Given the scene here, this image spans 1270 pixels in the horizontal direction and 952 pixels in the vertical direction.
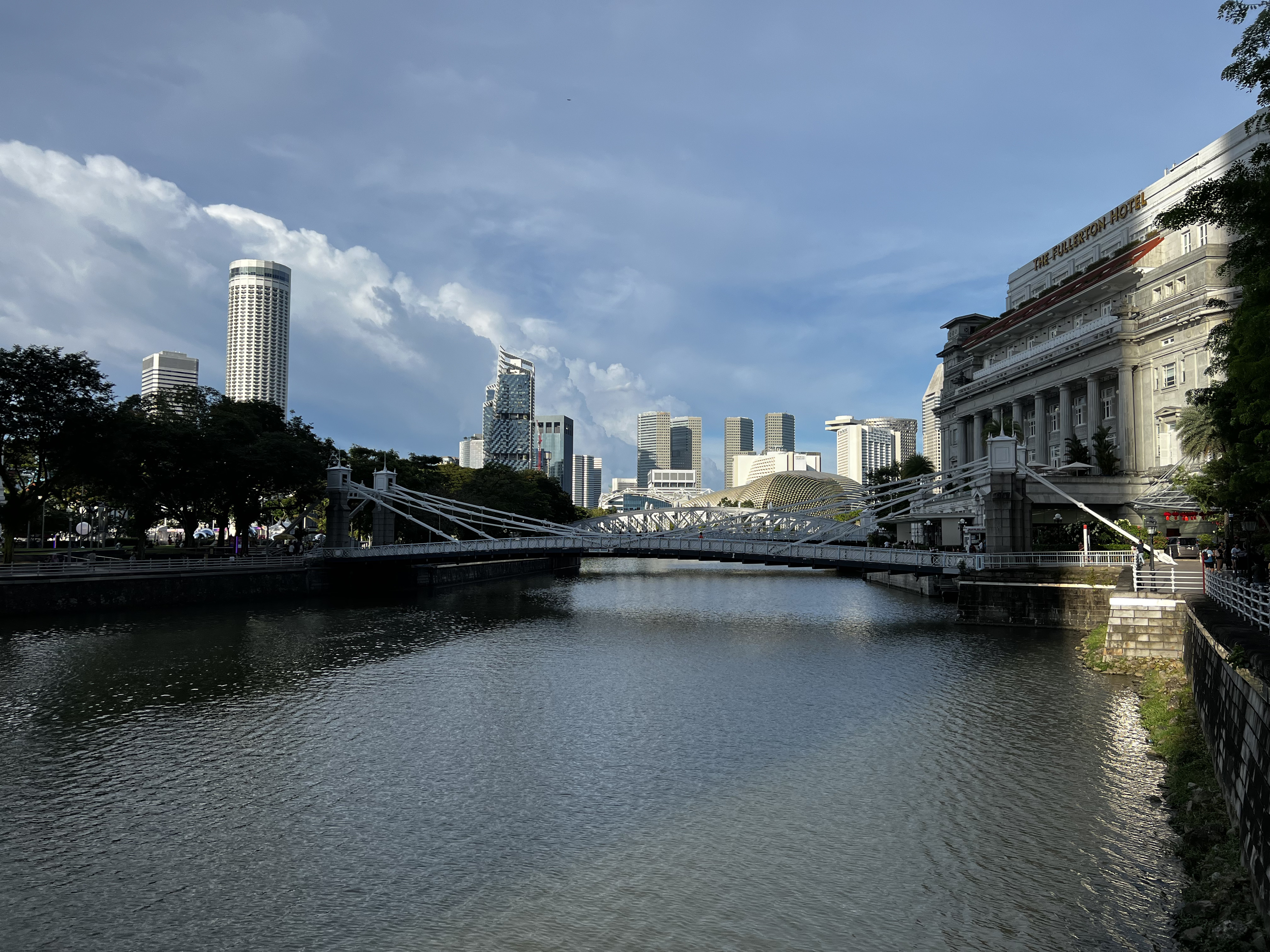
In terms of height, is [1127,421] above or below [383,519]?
above

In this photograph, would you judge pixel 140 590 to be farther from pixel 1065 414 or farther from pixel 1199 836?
pixel 1065 414

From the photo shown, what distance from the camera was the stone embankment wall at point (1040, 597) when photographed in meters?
41.8

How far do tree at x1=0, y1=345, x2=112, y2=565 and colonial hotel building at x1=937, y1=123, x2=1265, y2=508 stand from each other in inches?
2515

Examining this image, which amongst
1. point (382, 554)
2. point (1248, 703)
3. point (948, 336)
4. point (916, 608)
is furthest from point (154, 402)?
point (948, 336)

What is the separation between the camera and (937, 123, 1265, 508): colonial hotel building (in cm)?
6053

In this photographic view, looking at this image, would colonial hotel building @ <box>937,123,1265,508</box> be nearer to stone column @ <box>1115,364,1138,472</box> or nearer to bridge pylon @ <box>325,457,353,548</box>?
stone column @ <box>1115,364,1138,472</box>

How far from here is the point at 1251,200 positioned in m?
18.4

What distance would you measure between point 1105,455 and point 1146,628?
37377 mm

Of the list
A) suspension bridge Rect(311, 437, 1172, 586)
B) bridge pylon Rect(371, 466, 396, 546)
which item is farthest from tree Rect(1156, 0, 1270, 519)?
bridge pylon Rect(371, 466, 396, 546)

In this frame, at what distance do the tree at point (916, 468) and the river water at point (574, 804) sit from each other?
70.6m

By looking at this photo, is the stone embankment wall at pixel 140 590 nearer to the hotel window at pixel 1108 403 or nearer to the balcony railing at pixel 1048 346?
the hotel window at pixel 1108 403

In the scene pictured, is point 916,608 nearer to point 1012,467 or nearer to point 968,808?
point 1012,467

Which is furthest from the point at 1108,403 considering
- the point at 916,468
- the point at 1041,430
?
the point at 916,468

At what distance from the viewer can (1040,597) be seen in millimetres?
43125
